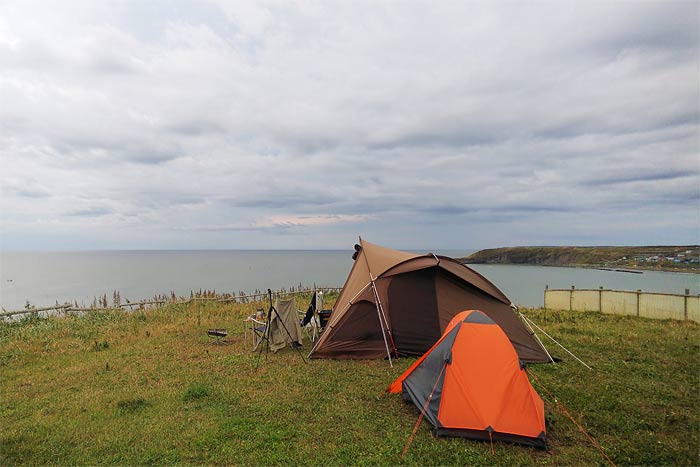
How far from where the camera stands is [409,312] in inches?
346

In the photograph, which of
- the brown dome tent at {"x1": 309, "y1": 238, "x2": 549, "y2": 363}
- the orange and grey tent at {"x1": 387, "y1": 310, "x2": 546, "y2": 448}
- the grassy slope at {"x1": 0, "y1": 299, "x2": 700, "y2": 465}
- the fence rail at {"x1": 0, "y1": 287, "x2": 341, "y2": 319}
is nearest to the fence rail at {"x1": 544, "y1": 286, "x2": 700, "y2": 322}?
the grassy slope at {"x1": 0, "y1": 299, "x2": 700, "y2": 465}

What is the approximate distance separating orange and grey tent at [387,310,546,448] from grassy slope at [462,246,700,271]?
180 feet

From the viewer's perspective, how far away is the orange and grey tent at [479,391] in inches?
194

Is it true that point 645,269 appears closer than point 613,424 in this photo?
No

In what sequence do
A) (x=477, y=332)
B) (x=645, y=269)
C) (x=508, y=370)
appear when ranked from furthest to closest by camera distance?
1. (x=645, y=269)
2. (x=477, y=332)
3. (x=508, y=370)

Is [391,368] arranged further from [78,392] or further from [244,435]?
[78,392]

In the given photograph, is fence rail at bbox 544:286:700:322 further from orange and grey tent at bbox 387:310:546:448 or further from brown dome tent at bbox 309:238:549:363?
orange and grey tent at bbox 387:310:546:448

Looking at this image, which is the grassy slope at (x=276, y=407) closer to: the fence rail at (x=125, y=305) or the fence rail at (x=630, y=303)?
the fence rail at (x=125, y=305)

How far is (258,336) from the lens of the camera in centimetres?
1027

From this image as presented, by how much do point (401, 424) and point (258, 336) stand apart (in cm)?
577

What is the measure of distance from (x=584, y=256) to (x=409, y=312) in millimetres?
71733

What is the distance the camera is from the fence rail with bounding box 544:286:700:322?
14.0m

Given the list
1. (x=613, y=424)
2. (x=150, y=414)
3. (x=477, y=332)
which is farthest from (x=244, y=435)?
(x=613, y=424)

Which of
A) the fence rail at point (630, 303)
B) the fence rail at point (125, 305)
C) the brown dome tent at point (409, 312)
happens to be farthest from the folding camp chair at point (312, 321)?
the fence rail at point (630, 303)
